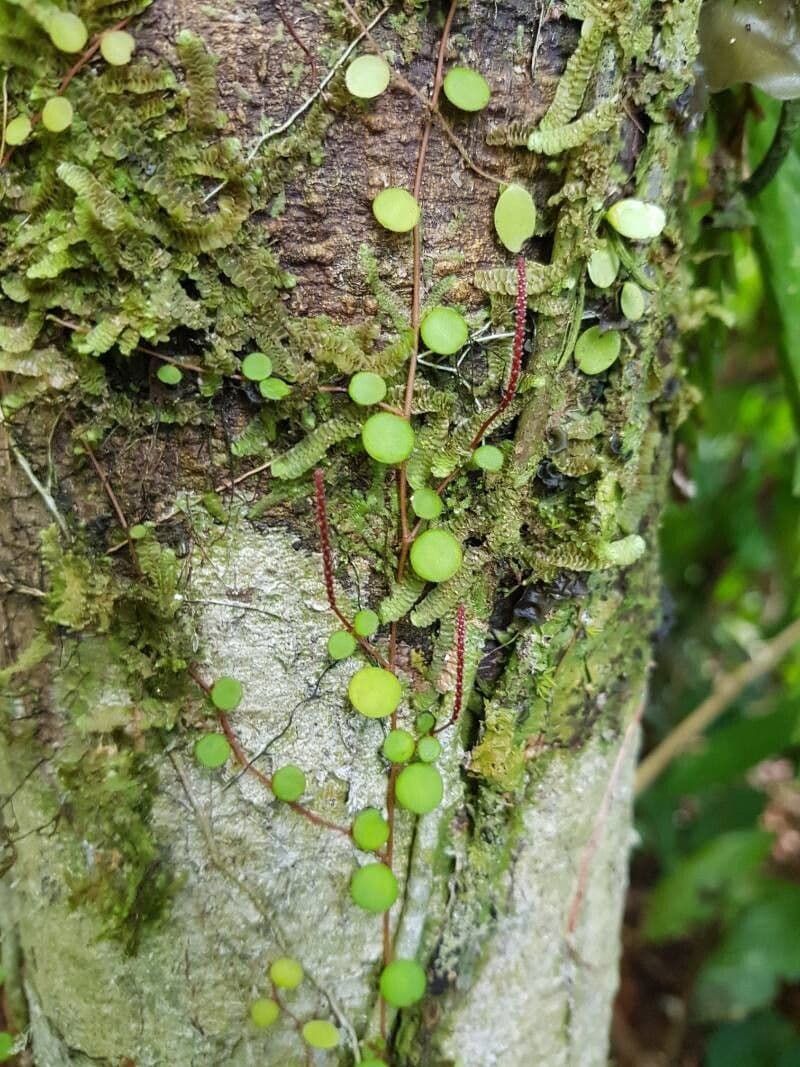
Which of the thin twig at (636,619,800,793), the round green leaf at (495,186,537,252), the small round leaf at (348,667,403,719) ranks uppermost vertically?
the round green leaf at (495,186,537,252)

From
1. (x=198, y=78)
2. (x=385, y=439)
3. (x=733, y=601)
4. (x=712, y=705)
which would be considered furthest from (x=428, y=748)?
(x=733, y=601)

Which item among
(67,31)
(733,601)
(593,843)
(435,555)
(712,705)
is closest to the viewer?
(67,31)

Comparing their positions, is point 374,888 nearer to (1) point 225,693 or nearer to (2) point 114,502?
(1) point 225,693

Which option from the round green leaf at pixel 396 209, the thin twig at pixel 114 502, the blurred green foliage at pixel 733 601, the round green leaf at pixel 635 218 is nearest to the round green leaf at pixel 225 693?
the thin twig at pixel 114 502

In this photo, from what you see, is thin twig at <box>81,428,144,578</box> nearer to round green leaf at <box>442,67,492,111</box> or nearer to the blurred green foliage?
round green leaf at <box>442,67,492,111</box>

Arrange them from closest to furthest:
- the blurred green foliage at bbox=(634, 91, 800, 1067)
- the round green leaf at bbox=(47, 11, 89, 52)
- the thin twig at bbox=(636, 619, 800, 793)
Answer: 1. the round green leaf at bbox=(47, 11, 89, 52)
2. the blurred green foliage at bbox=(634, 91, 800, 1067)
3. the thin twig at bbox=(636, 619, 800, 793)

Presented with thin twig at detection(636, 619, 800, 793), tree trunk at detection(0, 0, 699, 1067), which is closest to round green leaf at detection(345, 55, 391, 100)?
tree trunk at detection(0, 0, 699, 1067)

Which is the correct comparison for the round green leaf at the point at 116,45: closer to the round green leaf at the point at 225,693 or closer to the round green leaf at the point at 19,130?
the round green leaf at the point at 19,130
